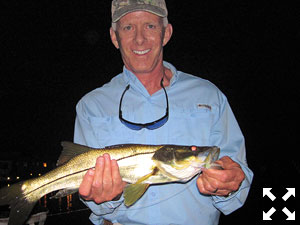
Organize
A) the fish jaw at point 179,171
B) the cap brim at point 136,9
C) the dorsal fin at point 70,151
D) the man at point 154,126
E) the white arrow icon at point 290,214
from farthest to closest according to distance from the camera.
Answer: the white arrow icon at point 290,214 → the cap brim at point 136,9 → the dorsal fin at point 70,151 → the man at point 154,126 → the fish jaw at point 179,171

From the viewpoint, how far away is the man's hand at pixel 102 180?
8.56 ft

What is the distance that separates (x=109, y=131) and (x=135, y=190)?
2.70ft

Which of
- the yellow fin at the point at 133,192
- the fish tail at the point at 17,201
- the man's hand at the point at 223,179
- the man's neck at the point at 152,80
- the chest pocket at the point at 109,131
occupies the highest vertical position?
the man's neck at the point at 152,80

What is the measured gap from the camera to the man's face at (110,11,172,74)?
3.31m

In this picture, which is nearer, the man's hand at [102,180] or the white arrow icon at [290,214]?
the man's hand at [102,180]

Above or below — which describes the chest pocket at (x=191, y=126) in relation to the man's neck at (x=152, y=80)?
below

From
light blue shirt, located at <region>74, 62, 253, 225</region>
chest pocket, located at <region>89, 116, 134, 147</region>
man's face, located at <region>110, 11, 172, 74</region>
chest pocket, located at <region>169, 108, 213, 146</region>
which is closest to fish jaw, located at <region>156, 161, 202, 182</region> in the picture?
light blue shirt, located at <region>74, 62, 253, 225</region>

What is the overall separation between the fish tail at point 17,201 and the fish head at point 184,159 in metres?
1.36

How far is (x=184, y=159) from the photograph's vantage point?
2.58m

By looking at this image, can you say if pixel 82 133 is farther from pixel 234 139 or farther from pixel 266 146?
pixel 266 146

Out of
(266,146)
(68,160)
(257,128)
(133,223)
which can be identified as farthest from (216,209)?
(257,128)

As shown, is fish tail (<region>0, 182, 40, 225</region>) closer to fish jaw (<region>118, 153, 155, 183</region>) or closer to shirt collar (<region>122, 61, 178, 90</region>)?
fish jaw (<region>118, 153, 155, 183</region>)

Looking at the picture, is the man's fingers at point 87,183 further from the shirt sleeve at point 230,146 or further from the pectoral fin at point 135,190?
the shirt sleeve at point 230,146

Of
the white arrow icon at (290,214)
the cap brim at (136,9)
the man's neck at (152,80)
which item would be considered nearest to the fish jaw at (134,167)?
the man's neck at (152,80)
